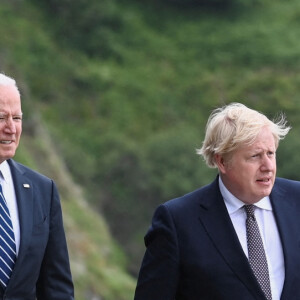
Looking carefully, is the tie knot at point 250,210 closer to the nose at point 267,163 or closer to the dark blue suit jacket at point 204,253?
the dark blue suit jacket at point 204,253

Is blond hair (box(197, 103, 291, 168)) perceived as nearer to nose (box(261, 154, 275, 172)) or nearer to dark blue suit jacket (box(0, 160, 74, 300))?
nose (box(261, 154, 275, 172))

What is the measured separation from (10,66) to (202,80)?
13.9m

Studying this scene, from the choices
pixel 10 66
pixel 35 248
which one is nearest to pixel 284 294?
pixel 35 248

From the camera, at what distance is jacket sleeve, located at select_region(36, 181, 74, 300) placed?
3998 mm

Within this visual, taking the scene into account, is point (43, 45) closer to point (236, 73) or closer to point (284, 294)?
point (236, 73)

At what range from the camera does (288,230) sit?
3998mm

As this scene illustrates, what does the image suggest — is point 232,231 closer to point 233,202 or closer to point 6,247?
point 233,202

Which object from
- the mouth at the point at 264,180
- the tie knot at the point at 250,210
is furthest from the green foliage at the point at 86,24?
the mouth at the point at 264,180

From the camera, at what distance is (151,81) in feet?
119

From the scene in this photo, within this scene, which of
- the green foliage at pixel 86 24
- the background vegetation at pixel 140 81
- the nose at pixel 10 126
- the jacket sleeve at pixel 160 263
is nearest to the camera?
the nose at pixel 10 126

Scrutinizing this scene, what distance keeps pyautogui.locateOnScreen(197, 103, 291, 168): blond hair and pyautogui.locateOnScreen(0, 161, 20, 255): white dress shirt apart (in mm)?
815

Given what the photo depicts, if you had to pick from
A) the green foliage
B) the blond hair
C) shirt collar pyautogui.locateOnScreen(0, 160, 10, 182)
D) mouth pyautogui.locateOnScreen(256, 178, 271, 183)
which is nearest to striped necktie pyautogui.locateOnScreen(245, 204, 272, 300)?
mouth pyautogui.locateOnScreen(256, 178, 271, 183)

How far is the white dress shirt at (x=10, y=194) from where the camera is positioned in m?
3.94

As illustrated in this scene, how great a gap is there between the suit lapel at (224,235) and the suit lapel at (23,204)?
0.72 meters
